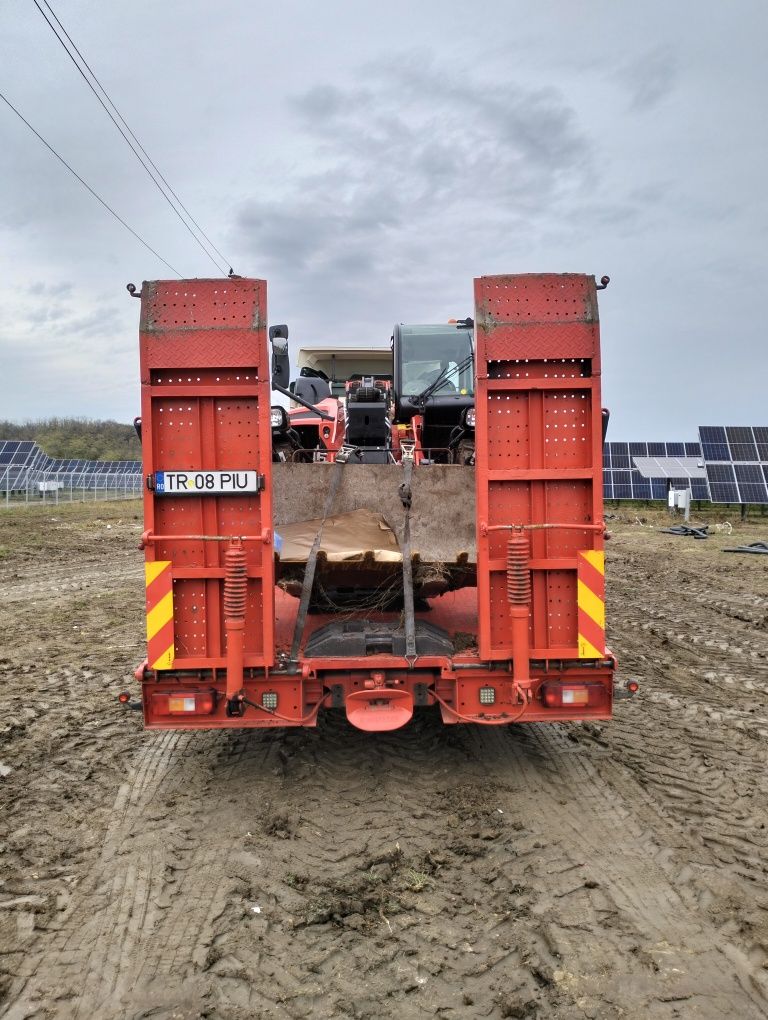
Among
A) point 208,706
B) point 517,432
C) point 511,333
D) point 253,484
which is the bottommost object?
point 208,706

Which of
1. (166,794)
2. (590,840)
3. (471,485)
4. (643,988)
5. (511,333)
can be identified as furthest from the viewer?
(471,485)

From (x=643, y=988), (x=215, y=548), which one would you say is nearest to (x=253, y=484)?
(x=215, y=548)

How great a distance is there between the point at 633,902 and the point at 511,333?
2.97 metres

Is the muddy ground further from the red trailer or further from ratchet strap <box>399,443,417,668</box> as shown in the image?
ratchet strap <box>399,443,417,668</box>

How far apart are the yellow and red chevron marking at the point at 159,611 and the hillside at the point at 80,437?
231ft

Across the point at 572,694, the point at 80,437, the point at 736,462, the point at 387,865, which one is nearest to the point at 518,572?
the point at 572,694

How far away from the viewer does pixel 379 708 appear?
4.45 metres

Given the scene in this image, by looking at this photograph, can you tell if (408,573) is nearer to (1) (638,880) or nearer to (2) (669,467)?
(1) (638,880)

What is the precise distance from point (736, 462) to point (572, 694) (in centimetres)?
2485

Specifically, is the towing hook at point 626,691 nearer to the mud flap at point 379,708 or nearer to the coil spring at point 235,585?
the mud flap at point 379,708

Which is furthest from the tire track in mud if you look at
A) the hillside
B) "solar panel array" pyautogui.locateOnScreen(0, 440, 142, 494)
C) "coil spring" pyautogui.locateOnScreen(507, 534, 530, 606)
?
the hillside

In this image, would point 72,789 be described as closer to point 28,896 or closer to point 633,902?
point 28,896

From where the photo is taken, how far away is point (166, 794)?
4.58 m

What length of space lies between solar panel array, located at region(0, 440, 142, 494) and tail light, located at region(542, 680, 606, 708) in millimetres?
40406
